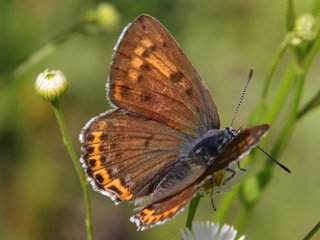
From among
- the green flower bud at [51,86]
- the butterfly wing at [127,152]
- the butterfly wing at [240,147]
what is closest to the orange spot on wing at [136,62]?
the butterfly wing at [127,152]

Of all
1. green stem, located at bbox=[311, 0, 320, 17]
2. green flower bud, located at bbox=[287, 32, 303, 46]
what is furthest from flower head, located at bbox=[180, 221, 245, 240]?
green stem, located at bbox=[311, 0, 320, 17]

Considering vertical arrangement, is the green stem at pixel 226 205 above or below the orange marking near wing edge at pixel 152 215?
below

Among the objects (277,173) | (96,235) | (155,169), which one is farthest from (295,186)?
(155,169)

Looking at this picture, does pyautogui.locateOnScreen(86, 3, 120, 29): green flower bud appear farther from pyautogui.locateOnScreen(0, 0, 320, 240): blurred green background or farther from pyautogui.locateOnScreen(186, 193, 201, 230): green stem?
pyautogui.locateOnScreen(186, 193, 201, 230): green stem

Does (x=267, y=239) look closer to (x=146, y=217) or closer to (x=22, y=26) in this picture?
(x=146, y=217)

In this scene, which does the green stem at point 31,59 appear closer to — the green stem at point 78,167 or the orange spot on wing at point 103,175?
the green stem at point 78,167

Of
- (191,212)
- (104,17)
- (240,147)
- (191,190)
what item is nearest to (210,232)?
(191,212)
